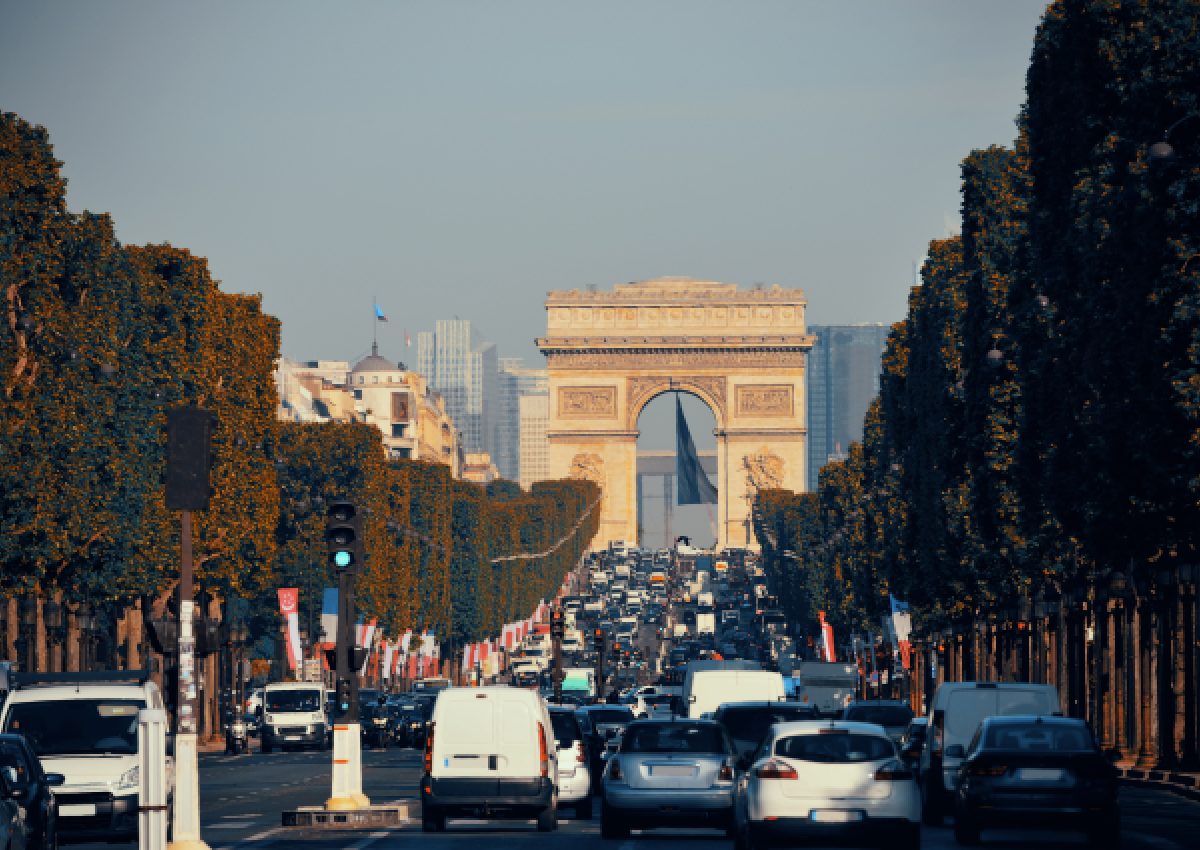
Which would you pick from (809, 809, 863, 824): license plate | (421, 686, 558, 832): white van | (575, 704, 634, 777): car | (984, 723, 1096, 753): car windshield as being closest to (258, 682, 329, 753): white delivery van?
(575, 704, 634, 777): car

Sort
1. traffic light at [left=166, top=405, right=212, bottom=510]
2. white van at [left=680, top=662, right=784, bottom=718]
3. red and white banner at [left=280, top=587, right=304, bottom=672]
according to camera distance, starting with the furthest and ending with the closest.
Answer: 1. red and white banner at [left=280, top=587, right=304, bottom=672]
2. white van at [left=680, top=662, right=784, bottom=718]
3. traffic light at [left=166, top=405, right=212, bottom=510]

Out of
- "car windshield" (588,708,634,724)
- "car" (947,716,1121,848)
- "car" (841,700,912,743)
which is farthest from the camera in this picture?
"car windshield" (588,708,634,724)

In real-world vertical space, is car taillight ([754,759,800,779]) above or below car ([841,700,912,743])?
above

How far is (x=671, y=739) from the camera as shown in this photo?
1387 inches

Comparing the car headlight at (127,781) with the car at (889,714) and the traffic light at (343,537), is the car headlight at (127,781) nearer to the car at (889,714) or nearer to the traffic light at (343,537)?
the traffic light at (343,537)

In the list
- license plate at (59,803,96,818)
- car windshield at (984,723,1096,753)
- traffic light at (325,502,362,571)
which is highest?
traffic light at (325,502,362,571)

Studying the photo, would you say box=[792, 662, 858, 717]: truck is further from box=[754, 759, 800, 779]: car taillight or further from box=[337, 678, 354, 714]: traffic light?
box=[754, 759, 800, 779]: car taillight

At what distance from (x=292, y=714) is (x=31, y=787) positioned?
172 feet

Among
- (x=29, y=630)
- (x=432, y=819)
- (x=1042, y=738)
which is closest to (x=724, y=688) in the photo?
(x=29, y=630)

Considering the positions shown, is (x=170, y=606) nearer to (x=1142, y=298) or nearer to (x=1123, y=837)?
(x=1142, y=298)

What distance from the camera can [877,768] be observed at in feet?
96.6

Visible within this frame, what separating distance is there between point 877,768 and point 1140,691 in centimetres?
3333

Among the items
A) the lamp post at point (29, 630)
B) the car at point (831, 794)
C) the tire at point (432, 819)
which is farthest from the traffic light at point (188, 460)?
the lamp post at point (29, 630)

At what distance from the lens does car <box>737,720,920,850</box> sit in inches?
1147
